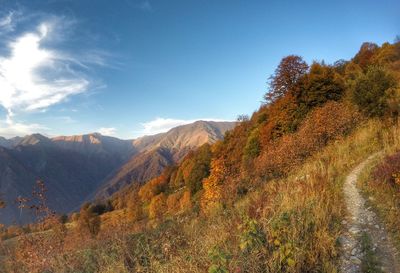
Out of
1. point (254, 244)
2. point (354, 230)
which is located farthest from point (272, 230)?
point (354, 230)

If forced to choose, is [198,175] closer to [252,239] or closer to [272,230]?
[272,230]

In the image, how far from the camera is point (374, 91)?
1972cm

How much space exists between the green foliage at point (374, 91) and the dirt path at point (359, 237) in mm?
12663

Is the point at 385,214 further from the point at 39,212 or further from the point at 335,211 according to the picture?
the point at 39,212

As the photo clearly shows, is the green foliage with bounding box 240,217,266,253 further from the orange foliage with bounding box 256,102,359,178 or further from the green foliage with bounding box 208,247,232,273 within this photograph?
the orange foliage with bounding box 256,102,359,178

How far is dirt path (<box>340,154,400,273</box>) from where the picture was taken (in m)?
5.38

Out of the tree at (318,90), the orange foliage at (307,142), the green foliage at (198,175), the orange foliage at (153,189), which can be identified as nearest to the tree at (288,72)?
the tree at (318,90)

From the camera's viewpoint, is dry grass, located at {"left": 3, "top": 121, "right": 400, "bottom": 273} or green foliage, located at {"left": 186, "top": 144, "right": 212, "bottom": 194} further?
green foliage, located at {"left": 186, "top": 144, "right": 212, "bottom": 194}

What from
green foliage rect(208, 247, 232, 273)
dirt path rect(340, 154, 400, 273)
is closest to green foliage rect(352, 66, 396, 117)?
dirt path rect(340, 154, 400, 273)

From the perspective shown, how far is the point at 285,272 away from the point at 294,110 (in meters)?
38.7

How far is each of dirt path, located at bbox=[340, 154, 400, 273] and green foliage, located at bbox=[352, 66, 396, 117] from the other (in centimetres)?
1266

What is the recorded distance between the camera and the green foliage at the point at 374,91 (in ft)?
62.6

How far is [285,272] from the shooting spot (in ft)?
16.3

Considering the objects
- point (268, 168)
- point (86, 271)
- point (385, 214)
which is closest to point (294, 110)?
point (268, 168)
